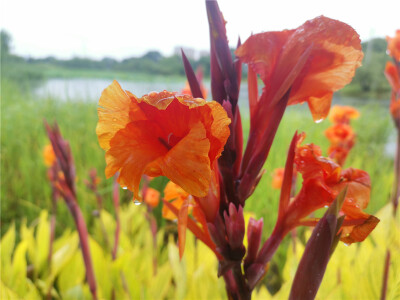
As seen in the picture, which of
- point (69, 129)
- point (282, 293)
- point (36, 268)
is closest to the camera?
point (282, 293)

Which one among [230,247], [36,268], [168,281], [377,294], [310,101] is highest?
[310,101]

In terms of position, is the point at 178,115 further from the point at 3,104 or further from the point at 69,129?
the point at 3,104

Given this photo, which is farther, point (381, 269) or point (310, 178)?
point (381, 269)

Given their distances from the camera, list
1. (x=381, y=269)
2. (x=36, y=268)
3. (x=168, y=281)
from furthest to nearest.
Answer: (x=36, y=268), (x=168, y=281), (x=381, y=269)

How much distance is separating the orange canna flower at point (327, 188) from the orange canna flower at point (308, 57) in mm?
55

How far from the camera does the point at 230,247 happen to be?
0.29 meters

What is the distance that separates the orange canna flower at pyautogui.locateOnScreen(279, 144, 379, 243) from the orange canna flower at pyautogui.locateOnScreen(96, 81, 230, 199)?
103mm

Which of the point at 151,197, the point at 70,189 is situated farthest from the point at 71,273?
the point at 70,189

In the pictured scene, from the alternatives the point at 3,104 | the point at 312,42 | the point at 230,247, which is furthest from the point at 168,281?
the point at 3,104

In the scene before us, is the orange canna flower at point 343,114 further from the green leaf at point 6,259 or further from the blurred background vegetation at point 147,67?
the green leaf at point 6,259

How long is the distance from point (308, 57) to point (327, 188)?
0.37 feet

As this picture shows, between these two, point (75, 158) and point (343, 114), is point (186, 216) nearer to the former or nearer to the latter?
point (343, 114)

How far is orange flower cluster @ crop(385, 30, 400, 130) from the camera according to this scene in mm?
687

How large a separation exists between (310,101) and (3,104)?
266 centimetres
